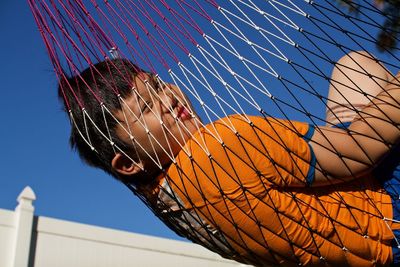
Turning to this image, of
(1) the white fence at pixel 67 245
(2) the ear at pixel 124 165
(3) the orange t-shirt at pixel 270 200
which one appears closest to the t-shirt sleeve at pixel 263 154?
→ (3) the orange t-shirt at pixel 270 200

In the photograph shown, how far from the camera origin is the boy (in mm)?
1174

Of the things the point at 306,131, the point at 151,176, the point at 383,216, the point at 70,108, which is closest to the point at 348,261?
the point at 383,216

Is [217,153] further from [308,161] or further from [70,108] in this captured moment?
[70,108]

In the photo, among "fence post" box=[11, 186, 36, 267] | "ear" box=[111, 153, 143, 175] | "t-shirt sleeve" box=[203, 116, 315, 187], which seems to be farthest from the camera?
"fence post" box=[11, 186, 36, 267]

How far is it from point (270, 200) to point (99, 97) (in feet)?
1.14

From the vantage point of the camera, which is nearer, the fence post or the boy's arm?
the boy's arm

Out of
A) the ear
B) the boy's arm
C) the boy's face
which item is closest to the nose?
the boy's face

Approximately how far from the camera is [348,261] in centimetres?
120

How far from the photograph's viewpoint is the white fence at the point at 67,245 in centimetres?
603

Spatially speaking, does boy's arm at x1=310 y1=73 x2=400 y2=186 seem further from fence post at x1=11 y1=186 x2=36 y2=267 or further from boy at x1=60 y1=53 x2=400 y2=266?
fence post at x1=11 y1=186 x2=36 y2=267

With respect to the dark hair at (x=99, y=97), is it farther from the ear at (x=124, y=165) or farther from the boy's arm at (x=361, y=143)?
the boy's arm at (x=361, y=143)

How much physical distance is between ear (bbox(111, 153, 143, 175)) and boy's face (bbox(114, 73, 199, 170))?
3cm

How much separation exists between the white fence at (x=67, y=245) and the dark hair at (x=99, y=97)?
492cm

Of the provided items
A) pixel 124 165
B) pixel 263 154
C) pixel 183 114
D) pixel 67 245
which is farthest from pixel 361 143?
pixel 67 245
